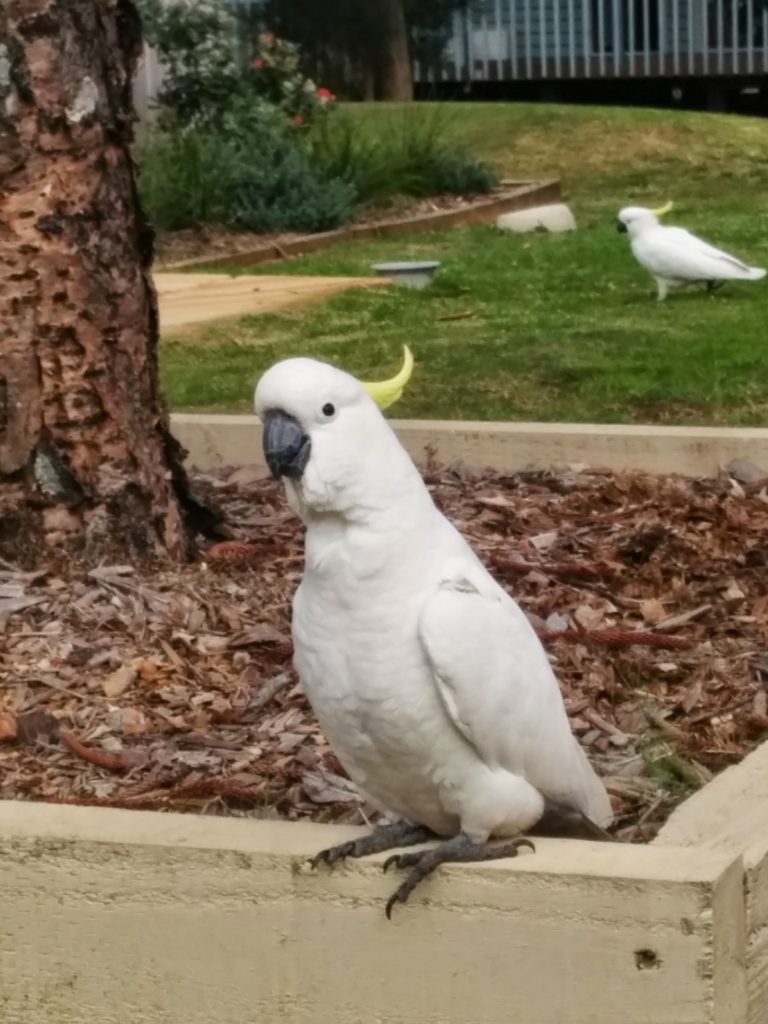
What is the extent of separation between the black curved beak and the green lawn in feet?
13.6

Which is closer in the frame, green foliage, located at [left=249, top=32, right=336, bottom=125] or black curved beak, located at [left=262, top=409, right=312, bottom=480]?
black curved beak, located at [left=262, top=409, right=312, bottom=480]

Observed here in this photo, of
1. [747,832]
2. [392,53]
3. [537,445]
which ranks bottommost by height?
[392,53]

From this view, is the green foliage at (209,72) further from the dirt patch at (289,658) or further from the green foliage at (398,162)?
the dirt patch at (289,658)

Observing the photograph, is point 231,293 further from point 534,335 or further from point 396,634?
point 396,634

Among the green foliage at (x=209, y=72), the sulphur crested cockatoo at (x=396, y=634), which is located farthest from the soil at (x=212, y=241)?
the sulphur crested cockatoo at (x=396, y=634)

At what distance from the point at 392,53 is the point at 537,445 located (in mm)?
19827

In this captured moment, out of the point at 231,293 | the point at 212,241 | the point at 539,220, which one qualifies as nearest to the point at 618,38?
the point at 539,220

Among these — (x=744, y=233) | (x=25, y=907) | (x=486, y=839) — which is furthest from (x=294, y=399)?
(x=744, y=233)

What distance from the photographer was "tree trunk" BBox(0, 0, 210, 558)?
4.09 m

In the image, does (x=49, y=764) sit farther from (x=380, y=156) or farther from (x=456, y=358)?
(x=380, y=156)

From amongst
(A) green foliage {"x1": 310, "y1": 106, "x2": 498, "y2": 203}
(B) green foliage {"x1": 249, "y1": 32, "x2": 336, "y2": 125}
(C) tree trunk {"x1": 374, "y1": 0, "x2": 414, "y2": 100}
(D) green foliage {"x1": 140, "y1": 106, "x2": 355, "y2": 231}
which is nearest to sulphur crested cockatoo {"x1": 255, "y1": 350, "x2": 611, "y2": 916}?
(D) green foliage {"x1": 140, "y1": 106, "x2": 355, "y2": 231}

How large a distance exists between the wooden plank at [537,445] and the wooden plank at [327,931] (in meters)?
2.58

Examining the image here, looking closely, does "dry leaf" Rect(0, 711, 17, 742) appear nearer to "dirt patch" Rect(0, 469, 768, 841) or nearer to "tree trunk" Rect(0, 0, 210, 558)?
"dirt patch" Rect(0, 469, 768, 841)

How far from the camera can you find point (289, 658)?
382 centimetres
